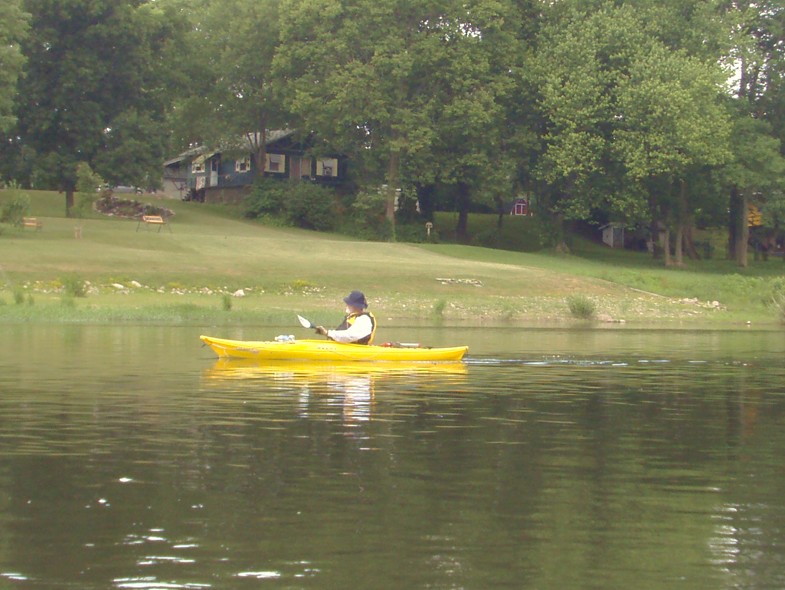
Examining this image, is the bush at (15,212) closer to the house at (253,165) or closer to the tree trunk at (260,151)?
the tree trunk at (260,151)

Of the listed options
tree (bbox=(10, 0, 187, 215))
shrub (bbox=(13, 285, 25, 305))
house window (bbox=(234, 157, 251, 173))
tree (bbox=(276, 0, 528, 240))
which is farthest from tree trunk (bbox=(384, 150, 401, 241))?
shrub (bbox=(13, 285, 25, 305))

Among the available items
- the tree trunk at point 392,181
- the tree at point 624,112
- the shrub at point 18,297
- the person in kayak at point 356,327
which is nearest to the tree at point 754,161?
the tree at point 624,112

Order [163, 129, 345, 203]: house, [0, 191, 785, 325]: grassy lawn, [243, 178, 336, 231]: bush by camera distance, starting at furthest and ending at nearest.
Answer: [163, 129, 345, 203]: house
[243, 178, 336, 231]: bush
[0, 191, 785, 325]: grassy lawn

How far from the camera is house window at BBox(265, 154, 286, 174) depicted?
90.6 m

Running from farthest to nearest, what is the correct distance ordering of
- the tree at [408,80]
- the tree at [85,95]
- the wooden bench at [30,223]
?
the tree at [408,80], the tree at [85,95], the wooden bench at [30,223]

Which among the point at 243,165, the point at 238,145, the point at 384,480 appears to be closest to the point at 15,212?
the point at 238,145

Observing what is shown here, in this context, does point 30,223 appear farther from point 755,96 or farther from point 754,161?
point 755,96

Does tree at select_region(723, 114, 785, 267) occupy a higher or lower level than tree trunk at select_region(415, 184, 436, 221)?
higher

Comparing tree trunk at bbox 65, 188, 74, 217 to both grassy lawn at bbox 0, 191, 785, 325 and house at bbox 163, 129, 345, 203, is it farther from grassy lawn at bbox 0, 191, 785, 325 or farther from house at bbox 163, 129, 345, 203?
house at bbox 163, 129, 345, 203

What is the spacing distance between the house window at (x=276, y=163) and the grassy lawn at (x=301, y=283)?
3070 centimetres

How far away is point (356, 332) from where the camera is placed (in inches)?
906

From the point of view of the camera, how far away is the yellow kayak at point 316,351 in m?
23.0

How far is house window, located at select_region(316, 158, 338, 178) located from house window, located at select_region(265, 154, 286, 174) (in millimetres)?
2594

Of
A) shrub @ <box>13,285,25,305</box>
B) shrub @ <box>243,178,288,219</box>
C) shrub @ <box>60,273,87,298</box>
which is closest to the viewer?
shrub @ <box>13,285,25,305</box>
